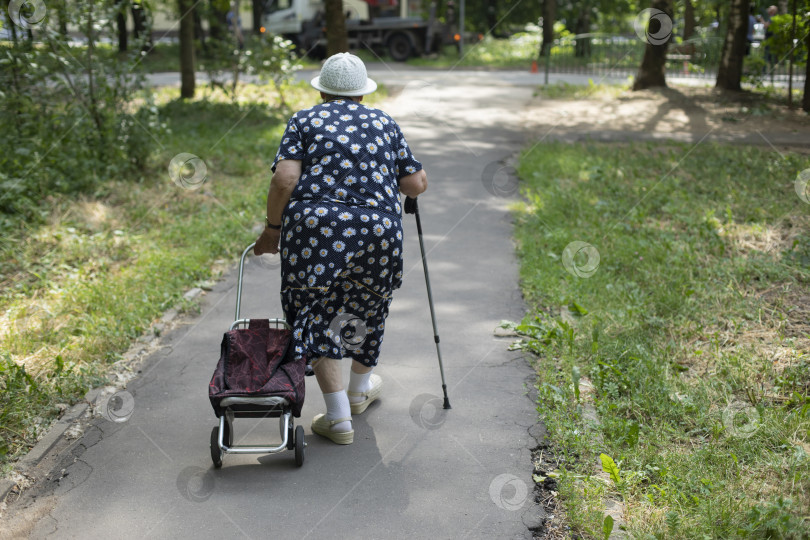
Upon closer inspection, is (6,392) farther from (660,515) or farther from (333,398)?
(660,515)

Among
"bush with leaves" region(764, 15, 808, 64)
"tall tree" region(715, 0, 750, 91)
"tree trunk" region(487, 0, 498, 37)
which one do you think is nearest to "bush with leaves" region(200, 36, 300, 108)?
"tall tree" region(715, 0, 750, 91)

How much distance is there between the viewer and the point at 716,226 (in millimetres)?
7375

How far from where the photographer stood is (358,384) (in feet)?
14.8

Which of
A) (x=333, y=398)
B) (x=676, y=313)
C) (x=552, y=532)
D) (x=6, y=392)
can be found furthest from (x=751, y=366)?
(x=6, y=392)
